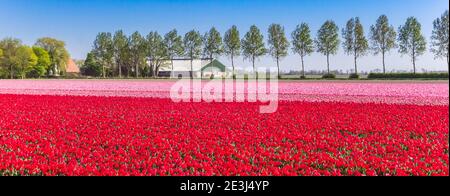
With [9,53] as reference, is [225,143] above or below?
below

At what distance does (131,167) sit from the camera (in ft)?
17.8

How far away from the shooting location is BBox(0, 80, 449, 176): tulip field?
534cm

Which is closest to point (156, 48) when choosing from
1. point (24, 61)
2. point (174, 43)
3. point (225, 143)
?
point (174, 43)

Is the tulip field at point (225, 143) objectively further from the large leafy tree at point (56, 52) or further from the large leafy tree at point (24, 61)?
the large leafy tree at point (56, 52)

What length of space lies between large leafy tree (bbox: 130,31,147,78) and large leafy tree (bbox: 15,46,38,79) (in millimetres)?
Answer: 24765

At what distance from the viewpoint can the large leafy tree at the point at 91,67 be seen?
75.1 meters

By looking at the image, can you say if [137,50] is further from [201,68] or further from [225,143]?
[225,143]

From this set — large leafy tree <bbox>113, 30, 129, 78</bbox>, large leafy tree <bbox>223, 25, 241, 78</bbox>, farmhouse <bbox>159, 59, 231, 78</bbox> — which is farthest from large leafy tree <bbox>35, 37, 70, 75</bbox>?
large leafy tree <bbox>223, 25, 241, 78</bbox>

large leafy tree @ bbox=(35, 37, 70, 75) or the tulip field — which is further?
large leafy tree @ bbox=(35, 37, 70, 75)

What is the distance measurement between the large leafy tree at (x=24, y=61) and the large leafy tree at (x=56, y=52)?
23.9ft

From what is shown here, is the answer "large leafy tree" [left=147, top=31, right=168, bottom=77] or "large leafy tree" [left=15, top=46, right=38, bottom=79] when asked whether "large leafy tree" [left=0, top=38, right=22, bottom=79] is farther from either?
"large leafy tree" [left=147, top=31, right=168, bottom=77]

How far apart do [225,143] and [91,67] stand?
3032 inches

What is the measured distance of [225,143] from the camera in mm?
7141
